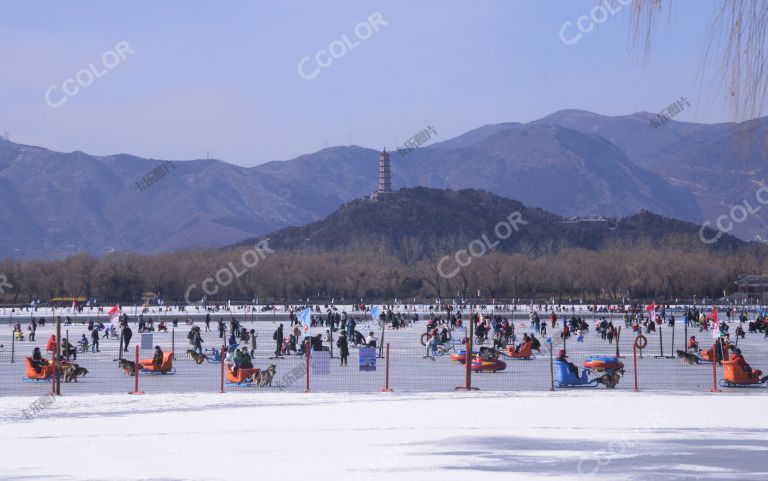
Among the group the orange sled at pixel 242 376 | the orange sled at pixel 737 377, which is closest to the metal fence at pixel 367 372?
the orange sled at pixel 242 376

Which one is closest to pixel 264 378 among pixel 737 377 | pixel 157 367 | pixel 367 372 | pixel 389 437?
pixel 367 372

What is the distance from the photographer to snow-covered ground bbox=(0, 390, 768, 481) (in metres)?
13.1

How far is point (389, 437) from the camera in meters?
16.2

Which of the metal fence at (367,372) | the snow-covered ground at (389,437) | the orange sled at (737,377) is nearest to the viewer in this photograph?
the snow-covered ground at (389,437)

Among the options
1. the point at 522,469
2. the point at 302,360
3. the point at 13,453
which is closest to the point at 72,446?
the point at 13,453

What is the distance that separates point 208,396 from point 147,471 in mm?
9846

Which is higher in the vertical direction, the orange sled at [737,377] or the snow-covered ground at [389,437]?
the orange sled at [737,377]

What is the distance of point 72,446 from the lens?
15188 mm

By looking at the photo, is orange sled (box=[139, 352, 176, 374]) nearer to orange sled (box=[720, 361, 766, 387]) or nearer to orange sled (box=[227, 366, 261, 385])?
orange sled (box=[227, 366, 261, 385])

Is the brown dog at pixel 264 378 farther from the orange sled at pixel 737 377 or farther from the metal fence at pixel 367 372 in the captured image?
the orange sled at pixel 737 377

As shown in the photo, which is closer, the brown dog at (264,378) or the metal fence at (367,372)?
the metal fence at (367,372)

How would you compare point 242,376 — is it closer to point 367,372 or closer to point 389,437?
point 367,372

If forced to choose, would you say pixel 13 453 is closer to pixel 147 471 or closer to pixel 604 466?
pixel 147 471

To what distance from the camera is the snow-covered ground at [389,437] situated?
517 inches
